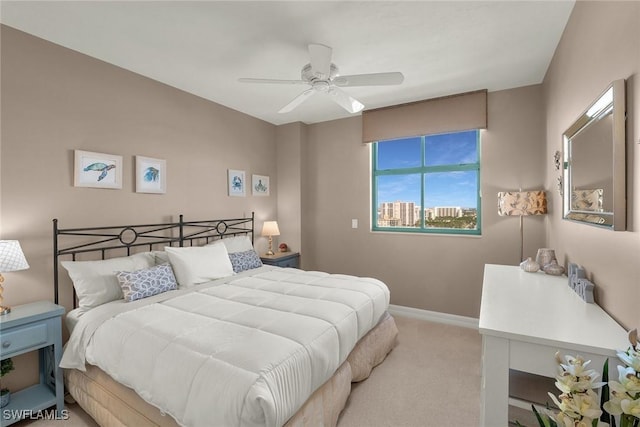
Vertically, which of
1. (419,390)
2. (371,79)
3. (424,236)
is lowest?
(419,390)

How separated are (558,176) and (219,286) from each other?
303 cm

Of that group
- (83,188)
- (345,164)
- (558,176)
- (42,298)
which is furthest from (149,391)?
(345,164)

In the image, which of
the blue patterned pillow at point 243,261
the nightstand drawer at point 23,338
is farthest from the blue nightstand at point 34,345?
the blue patterned pillow at point 243,261

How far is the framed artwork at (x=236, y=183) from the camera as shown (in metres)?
3.88

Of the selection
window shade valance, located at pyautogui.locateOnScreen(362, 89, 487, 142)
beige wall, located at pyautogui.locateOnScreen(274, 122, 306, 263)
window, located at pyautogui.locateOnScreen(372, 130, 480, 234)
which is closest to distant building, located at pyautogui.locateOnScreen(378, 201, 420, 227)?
window, located at pyautogui.locateOnScreen(372, 130, 480, 234)

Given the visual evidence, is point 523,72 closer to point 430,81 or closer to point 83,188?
point 430,81

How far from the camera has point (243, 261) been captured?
129 inches

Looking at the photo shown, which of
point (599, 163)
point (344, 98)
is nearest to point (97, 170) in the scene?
point (344, 98)

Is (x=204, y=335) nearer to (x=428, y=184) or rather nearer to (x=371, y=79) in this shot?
(x=371, y=79)

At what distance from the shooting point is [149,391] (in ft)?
4.85

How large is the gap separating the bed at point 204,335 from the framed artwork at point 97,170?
1.37ft

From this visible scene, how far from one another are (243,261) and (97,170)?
1.62m

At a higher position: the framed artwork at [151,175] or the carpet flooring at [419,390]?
the framed artwork at [151,175]

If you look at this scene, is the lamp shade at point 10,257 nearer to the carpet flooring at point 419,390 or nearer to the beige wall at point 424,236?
the carpet flooring at point 419,390
